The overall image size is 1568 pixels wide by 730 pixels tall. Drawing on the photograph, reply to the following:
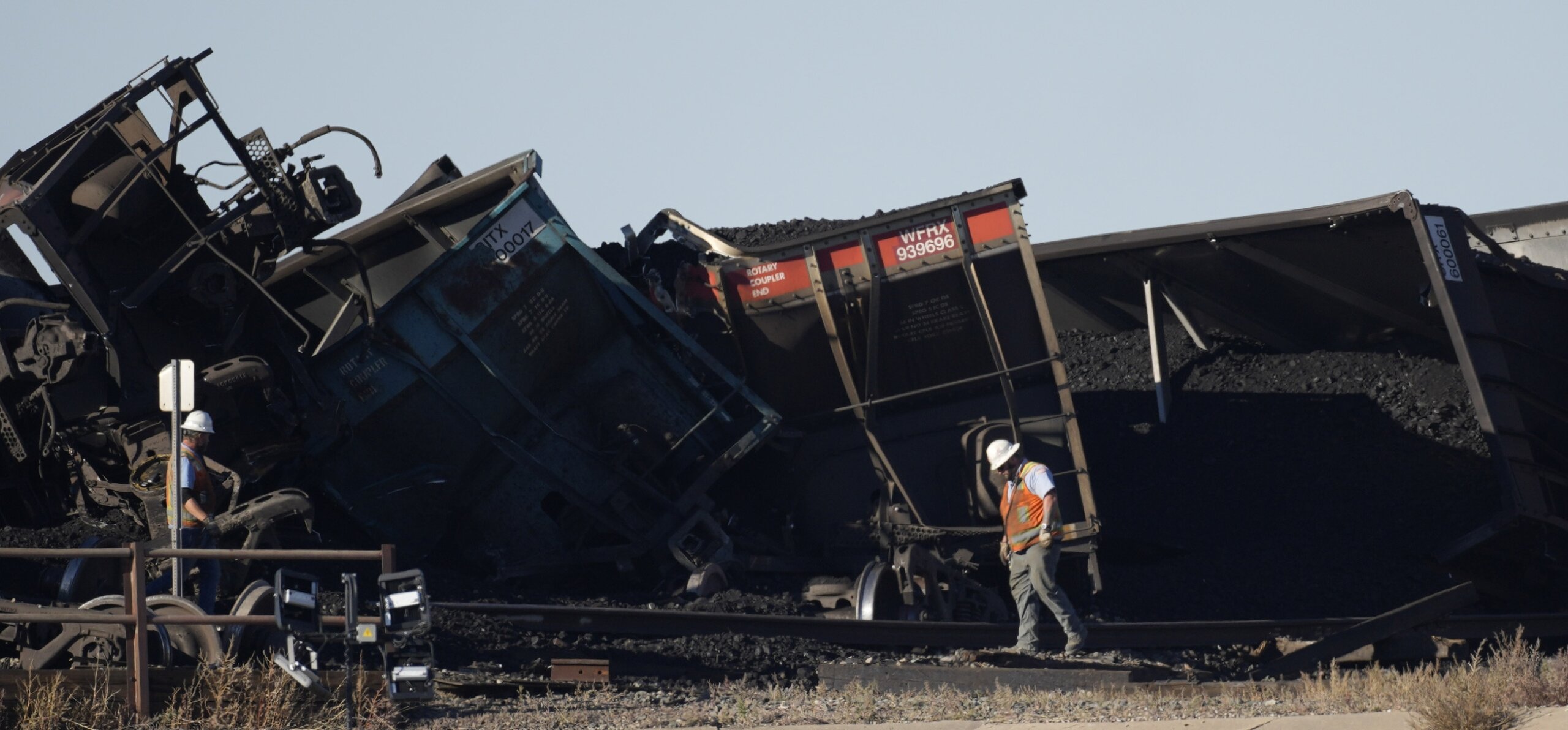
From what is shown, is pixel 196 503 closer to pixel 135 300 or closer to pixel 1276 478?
pixel 135 300

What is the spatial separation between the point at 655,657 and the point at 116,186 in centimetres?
409

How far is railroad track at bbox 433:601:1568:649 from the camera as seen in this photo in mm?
8586

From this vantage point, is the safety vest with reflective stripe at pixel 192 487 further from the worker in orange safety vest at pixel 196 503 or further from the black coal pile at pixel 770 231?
the black coal pile at pixel 770 231

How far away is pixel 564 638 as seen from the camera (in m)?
8.59

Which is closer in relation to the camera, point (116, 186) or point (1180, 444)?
point (116, 186)

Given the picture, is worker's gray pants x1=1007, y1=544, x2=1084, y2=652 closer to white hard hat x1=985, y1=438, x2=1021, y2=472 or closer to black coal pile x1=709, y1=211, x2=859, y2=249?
white hard hat x1=985, y1=438, x2=1021, y2=472

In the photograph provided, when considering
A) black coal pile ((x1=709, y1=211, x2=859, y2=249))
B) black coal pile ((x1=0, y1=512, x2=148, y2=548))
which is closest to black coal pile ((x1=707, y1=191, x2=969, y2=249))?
black coal pile ((x1=709, y1=211, x2=859, y2=249))

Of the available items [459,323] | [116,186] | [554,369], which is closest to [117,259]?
[116,186]

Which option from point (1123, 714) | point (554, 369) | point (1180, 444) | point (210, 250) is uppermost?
point (210, 250)

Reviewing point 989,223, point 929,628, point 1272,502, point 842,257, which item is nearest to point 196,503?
point 929,628

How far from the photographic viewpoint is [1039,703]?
6922 mm

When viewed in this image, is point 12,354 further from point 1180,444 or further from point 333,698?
point 1180,444

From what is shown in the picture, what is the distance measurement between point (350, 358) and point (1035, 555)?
431cm

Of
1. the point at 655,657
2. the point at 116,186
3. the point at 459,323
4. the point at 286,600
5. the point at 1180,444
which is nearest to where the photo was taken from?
the point at 286,600
